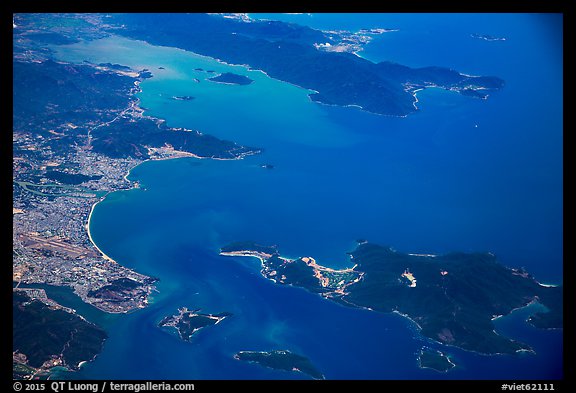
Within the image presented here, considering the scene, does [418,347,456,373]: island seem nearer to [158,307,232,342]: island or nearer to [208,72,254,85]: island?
[158,307,232,342]: island

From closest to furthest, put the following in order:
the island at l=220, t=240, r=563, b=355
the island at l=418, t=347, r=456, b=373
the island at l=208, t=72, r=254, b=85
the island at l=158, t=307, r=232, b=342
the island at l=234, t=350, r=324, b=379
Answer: the island at l=234, t=350, r=324, b=379, the island at l=418, t=347, r=456, b=373, the island at l=158, t=307, r=232, b=342, the island at l=220, t=240, r=563, b=355, the island at l=208, t=72, r=254, b=85

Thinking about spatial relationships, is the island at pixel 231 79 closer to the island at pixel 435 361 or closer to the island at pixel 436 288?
the island at pixel 436 288

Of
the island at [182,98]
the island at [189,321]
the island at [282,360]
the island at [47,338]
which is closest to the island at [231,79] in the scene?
the island at [182,98]

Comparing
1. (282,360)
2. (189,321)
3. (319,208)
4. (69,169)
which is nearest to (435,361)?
(282,360)

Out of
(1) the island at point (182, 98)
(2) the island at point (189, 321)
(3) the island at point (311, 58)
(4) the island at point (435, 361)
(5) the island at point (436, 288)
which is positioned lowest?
(4) the island at point (435, 361)

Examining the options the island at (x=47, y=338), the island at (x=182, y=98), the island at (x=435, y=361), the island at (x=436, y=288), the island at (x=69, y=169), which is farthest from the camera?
the island at (x=182, y=98)

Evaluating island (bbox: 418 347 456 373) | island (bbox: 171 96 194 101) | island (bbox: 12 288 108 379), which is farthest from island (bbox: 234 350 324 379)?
island (bbox: 171 96 194 101)
